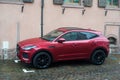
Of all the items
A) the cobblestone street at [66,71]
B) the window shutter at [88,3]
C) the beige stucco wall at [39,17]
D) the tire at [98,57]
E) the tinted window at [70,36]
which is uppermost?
the window shutter at [88,3]

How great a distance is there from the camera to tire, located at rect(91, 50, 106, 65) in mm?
14635

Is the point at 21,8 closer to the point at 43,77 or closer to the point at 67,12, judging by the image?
the point at 67,12

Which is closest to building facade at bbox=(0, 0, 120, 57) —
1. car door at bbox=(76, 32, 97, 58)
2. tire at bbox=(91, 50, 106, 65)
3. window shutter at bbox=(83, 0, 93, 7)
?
window shutter at bbox=(83, 0, 93, 7)

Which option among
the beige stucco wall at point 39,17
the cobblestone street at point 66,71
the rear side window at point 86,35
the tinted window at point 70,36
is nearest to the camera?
the cobblestone street at point 66,71

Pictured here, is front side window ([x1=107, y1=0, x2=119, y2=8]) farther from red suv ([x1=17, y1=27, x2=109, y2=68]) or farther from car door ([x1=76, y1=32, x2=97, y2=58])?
car door ([x1=76, y1=32, x2=97, y2=58])

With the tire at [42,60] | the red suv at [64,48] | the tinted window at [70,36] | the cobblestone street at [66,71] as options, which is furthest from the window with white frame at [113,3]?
the tire at [42,60]

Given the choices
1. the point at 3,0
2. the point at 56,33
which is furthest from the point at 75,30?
the point at 3,0

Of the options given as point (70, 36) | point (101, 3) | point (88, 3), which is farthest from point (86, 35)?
point (101, 3)

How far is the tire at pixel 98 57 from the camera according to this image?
48.0 ft

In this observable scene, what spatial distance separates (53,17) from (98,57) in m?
3.85

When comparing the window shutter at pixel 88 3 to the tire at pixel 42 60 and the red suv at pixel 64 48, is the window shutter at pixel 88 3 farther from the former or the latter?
the tire at pixel 42 60

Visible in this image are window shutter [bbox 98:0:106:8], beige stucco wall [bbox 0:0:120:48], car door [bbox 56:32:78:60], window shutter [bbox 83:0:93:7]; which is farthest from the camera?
window shutter [bbox 98:0:106:8]

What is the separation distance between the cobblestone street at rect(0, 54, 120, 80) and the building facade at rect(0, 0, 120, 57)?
81.3 inches

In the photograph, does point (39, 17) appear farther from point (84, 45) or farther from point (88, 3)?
A: point (84, 45)
